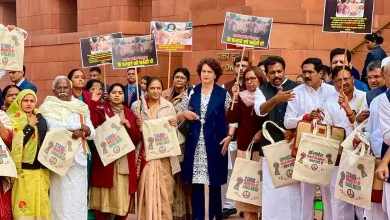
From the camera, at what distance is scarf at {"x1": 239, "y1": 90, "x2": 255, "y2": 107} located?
10.0m

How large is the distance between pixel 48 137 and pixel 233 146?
2.95 metres

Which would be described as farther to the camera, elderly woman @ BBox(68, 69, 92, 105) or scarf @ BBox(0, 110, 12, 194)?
elderly woman @ BBox(68, 69, 92, 105)

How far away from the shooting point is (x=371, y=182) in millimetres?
8000

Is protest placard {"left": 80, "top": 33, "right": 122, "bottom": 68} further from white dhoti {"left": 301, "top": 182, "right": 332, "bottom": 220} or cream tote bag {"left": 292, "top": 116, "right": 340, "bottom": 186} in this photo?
cream tote bag {"left": 292, "top": 116, "right": 340, "bottom": 186}

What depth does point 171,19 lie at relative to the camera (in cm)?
1853

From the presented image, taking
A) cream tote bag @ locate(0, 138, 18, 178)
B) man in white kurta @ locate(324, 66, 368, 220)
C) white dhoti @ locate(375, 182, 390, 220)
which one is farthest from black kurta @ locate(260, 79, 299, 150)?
cream tote bag @ locate(0, 138, 18, 178)

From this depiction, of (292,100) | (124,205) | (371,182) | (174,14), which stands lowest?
(124,205)

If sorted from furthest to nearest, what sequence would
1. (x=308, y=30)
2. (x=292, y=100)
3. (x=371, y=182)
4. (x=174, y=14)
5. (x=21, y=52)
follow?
(x=174, y=14) < (x=308, y=30) < (x=21, y=52) < (x=292, y=100) < (x=371, y=182)

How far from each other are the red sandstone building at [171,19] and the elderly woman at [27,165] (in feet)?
21.7

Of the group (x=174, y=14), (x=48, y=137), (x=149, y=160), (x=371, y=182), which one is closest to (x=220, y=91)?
(x=149, y=160)

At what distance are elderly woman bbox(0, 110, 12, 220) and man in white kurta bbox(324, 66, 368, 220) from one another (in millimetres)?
3349

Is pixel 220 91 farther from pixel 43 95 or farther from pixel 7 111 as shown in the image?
pixel 43 95

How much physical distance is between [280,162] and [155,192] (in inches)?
74.2

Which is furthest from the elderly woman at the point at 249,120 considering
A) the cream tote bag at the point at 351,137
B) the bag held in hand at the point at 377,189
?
the bag held in hand at the point at 377,189
